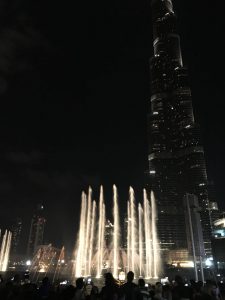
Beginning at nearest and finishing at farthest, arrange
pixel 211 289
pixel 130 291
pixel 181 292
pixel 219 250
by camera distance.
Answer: pixel 130 291 < pixel 211 289 < pixel 181 292 < pixel 219 250

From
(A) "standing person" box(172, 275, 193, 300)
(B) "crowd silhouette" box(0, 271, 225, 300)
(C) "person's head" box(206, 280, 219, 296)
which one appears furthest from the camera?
(A) "standing person" box(172, 275, 193, 300)

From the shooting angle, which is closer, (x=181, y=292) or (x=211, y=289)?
(x=211, y=289)

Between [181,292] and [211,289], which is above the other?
[211,289]

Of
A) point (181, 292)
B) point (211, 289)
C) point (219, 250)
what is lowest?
point (181, 292)

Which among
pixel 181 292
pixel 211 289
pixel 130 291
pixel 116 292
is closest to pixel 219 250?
pixel 181 292

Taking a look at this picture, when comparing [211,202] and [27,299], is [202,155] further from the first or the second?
[27,299]

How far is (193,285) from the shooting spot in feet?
40.8

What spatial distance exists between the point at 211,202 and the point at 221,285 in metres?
185

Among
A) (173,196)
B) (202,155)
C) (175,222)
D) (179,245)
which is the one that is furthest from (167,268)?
(202,155)

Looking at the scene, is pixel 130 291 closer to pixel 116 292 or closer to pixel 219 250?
pixel 116 292

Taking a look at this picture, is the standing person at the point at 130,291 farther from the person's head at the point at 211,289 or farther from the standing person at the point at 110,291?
the person's head at the point at 211,289

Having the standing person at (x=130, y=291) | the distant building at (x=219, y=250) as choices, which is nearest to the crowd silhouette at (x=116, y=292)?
the standing person at (x=130, y=291)

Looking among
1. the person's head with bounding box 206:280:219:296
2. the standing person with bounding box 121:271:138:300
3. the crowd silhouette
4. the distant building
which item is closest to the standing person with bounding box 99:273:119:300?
the crowd silhouette

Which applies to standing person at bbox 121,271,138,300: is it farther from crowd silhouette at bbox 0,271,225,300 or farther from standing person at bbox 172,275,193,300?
standing person at bbox 172,275,193,300
